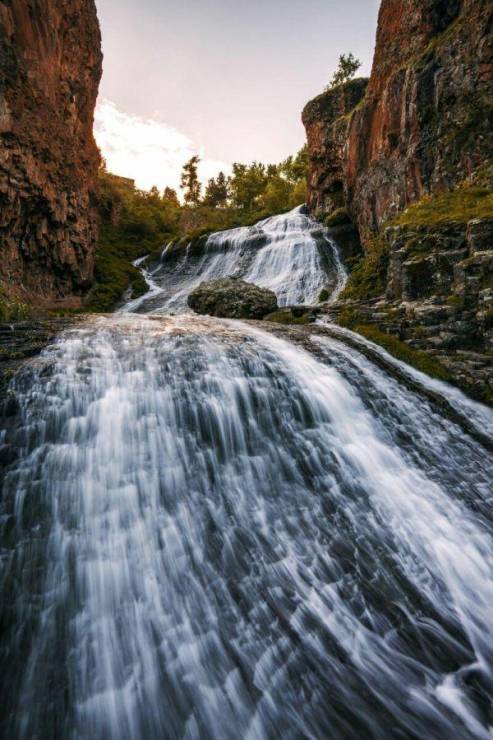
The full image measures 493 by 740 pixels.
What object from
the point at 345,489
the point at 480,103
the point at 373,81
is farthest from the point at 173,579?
the point at 373,81

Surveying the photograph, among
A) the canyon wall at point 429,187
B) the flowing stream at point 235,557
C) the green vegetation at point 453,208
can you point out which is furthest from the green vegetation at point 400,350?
the green vegetation at point 453,208

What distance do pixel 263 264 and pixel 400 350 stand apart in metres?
12.0

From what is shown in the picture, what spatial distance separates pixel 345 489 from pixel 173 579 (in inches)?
81.3

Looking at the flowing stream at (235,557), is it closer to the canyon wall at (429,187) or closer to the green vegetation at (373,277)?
the canyon wall at (429,187)

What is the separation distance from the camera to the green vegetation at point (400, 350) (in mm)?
6555

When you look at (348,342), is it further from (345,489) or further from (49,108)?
(49,108)

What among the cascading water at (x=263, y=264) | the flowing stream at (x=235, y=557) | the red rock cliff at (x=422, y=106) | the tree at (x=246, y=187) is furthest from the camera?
the tree at (x=246, y=187)

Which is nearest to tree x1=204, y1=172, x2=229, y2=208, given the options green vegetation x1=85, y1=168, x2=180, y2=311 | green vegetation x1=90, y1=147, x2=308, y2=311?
green vegetation x1=90, y1=147, x2=308, y2=311

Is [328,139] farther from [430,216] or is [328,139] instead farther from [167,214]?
[167,214]

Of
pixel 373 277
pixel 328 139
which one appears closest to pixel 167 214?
pixel 328 139

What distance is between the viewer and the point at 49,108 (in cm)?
1306

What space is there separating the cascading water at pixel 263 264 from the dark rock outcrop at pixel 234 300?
300 centimetres

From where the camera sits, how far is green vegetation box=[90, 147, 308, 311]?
1880 cm

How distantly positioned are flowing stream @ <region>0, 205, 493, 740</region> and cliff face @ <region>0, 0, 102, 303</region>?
8782 mm
